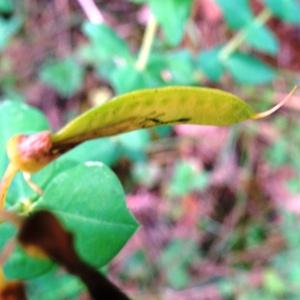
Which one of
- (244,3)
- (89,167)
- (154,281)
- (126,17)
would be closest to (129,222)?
(89,167)

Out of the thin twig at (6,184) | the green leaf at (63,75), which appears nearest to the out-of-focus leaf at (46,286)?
the thin twig at (6,184)

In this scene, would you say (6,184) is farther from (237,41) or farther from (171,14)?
(237,41)

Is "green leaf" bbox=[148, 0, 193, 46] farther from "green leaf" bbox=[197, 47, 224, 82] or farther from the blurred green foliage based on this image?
"green leaf" bbox=[197, 47, 224, 82]

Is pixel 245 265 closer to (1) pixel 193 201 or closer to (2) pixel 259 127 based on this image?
(1) pixel 193 201

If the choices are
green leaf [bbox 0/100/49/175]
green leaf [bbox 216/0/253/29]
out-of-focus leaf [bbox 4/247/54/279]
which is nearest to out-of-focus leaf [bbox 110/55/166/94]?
green leaf [bbox 216/0/253/29]

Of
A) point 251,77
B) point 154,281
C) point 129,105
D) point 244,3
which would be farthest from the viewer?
point 154,281

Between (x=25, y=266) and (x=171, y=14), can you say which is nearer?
(x=25, y=266)

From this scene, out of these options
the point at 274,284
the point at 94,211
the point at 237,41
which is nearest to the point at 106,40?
the point at 237,41
